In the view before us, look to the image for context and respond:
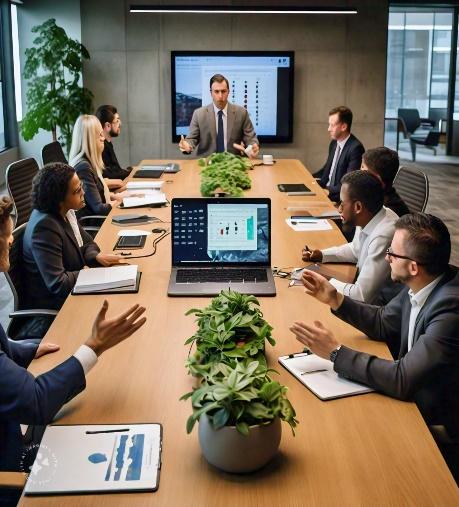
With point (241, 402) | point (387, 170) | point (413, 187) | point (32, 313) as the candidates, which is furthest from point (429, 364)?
point (413, 187)

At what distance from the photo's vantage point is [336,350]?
7.77 ft

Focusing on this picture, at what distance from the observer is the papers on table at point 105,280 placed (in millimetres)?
3262

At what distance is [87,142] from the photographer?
5418 millimetres

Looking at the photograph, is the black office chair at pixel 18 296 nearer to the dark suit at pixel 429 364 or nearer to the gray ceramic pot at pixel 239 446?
the dark suit at pixel 429 364

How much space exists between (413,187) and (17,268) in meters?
2.81

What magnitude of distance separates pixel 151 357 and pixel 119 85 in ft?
24.2

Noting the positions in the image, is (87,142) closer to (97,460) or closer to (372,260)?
(372,260)

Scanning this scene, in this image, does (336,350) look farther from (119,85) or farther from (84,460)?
A: (119,85)

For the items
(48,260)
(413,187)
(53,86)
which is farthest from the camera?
(53,86)

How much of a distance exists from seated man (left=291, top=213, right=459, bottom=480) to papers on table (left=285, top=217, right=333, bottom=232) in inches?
66.2

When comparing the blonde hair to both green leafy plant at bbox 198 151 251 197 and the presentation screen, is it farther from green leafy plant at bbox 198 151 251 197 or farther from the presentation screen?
the presentation screen

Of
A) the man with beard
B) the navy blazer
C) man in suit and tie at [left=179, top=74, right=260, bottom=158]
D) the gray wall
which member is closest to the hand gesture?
the navy blazer

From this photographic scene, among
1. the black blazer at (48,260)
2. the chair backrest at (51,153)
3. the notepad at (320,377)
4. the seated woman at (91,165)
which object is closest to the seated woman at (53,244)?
the black blazer at (48,260)

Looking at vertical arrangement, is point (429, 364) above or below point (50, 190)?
below
